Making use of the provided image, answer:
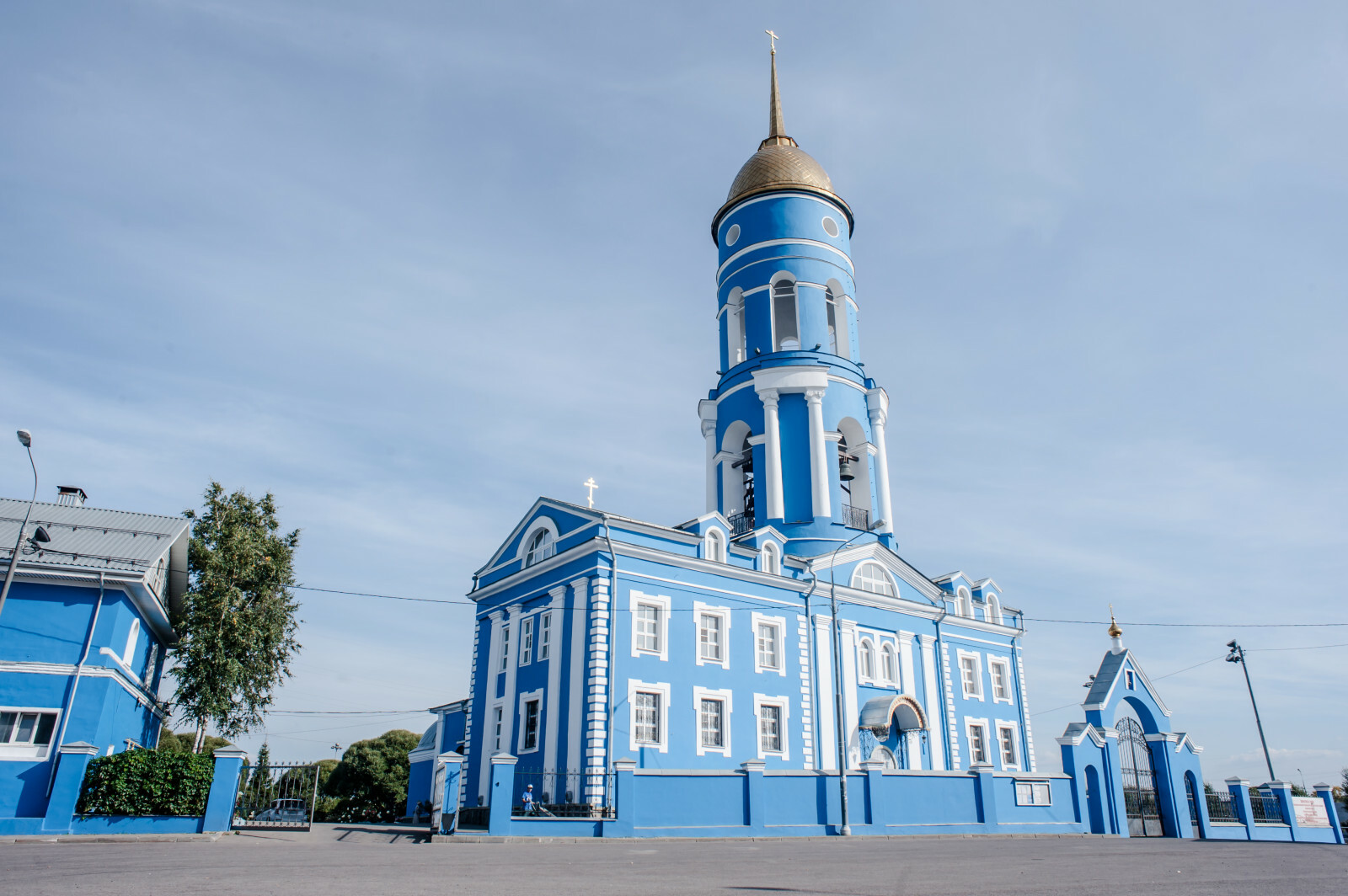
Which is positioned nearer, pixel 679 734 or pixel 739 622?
pixel 679 734

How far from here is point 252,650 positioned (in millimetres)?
27906

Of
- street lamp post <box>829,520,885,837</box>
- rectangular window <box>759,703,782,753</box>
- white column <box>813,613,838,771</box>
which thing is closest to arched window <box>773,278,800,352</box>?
street lamp post <box>829,520,885,837</box>

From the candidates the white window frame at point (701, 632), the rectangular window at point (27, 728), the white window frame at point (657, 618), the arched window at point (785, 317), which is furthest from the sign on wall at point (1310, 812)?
the rectangular window at point (27, 728)

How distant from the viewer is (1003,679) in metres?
33.9

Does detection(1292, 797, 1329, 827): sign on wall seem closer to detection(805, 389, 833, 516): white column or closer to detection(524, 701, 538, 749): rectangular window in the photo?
detection(805, 389, 833, 516): white column

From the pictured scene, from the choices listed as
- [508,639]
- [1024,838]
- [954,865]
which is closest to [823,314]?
[508,639]

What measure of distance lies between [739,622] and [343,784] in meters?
39.0

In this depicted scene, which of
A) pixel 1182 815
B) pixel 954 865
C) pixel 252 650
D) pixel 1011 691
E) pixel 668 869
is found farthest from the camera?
pixel 1011 691

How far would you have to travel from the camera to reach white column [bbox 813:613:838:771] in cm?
2705

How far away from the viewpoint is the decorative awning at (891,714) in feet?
91.8

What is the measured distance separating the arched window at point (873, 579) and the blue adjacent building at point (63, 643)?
21394 millimetres

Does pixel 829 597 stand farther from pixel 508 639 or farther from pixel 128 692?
pixel 128 692

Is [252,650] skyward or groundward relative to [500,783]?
skyward

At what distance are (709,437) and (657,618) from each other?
11993 millimetres
